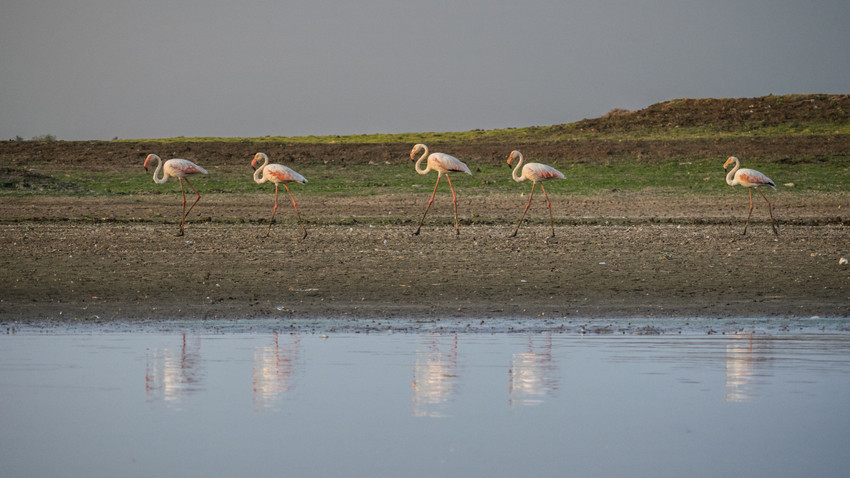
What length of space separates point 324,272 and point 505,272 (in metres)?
2.17

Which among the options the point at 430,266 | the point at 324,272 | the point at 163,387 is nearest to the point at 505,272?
the point at 430,266

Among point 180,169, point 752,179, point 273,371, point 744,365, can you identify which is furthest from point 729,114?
point 273,371

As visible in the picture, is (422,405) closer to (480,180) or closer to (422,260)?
(422,260)

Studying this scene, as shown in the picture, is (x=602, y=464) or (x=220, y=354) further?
(x=220, y=354)

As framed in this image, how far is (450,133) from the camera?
159ft

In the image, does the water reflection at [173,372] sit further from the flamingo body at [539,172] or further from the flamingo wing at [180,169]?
the flamingo wing at [180,169]

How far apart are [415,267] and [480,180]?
13798mm

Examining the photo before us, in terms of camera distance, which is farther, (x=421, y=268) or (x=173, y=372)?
(x=421, y=268)

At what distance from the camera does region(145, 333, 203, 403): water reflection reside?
6953 mm

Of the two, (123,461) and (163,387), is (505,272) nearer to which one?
(163,387)

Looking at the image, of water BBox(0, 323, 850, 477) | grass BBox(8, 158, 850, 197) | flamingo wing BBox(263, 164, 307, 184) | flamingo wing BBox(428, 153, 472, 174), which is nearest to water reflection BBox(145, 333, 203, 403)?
water BBox(0, 323, 850, 477)

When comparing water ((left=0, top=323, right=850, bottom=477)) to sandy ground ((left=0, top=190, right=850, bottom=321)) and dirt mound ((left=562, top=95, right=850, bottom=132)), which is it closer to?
sandy ground ((left=0, top=190, right=850, bottom=321))

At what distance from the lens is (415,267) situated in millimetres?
13633

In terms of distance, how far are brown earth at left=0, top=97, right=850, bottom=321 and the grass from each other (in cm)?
167
